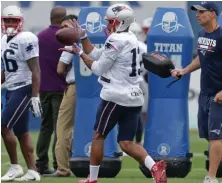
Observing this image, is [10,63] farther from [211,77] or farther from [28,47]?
[211,77]

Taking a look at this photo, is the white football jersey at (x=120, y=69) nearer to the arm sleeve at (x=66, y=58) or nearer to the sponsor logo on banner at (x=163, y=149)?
the sponsor logo on banner at (x=163, y=149)

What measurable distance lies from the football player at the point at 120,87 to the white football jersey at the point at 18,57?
0.87 m

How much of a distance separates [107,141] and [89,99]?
0.47m

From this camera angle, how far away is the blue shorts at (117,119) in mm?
9016

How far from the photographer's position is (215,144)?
9.14 metres

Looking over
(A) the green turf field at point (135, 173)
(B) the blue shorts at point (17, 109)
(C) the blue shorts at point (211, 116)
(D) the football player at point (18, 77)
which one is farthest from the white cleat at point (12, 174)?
(C) the blue shorts at point (211, 116)

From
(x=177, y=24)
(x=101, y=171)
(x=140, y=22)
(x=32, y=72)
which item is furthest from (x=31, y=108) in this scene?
(x=140, y=22)

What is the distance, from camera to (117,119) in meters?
9.08

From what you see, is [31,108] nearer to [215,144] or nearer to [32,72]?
[32,72]

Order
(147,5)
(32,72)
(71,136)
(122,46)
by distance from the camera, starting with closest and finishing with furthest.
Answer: (122,46)
(32,72)
(71,136)
(147,5)

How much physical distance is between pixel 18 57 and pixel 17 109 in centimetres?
50

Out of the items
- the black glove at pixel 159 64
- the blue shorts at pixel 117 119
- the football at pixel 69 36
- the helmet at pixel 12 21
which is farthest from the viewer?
the helmet at pixel 12 21

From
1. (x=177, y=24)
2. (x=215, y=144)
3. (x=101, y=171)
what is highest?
(x=177, y=24)

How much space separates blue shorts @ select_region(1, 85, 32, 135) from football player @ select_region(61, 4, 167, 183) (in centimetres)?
100
